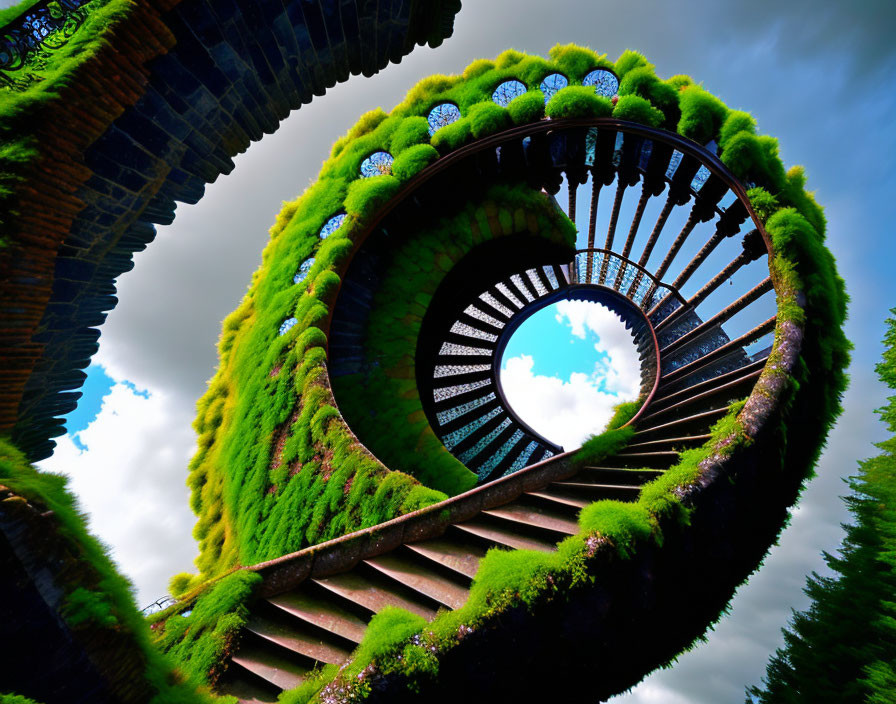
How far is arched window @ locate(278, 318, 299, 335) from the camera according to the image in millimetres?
7227

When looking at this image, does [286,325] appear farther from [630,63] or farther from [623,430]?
[630,63]

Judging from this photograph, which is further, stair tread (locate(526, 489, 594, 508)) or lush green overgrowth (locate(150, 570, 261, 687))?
stair tread (locate(526, 489, 594, 508))

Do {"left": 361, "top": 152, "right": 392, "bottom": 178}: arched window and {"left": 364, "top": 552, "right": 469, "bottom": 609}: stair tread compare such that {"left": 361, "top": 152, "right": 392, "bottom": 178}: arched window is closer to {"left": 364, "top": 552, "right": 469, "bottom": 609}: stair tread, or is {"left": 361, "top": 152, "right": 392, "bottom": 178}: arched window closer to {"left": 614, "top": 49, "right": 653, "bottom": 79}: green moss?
{"left": 614, "top": 49, "right": 653, "bottom": 79}: green moss

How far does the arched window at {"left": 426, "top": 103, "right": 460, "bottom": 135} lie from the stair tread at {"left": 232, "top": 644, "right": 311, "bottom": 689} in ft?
25.0

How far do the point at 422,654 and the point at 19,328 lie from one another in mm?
3668

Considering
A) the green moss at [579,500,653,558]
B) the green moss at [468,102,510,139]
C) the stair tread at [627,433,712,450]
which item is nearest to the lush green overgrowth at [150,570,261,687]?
the green moss at [579,500,653,558]

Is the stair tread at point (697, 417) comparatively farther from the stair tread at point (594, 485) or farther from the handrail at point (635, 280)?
the handrail at point (635, 280)

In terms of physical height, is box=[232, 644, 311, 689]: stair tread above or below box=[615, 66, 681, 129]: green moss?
below

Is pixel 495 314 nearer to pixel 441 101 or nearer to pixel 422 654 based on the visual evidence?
pixel 441 101

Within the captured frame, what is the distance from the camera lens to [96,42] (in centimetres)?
340

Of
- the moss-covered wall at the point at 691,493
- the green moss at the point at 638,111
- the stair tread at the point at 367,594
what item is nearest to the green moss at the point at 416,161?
the moss-covered wall at the point at 691,493

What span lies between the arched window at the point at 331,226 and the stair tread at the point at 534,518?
5700 millimetres

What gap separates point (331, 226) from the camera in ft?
25.9

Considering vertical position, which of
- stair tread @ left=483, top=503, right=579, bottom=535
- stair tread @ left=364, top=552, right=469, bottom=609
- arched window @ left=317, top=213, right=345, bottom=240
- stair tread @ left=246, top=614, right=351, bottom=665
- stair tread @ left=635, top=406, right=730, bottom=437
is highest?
arched window @ left=317, top=213, right=345, bottom=240
